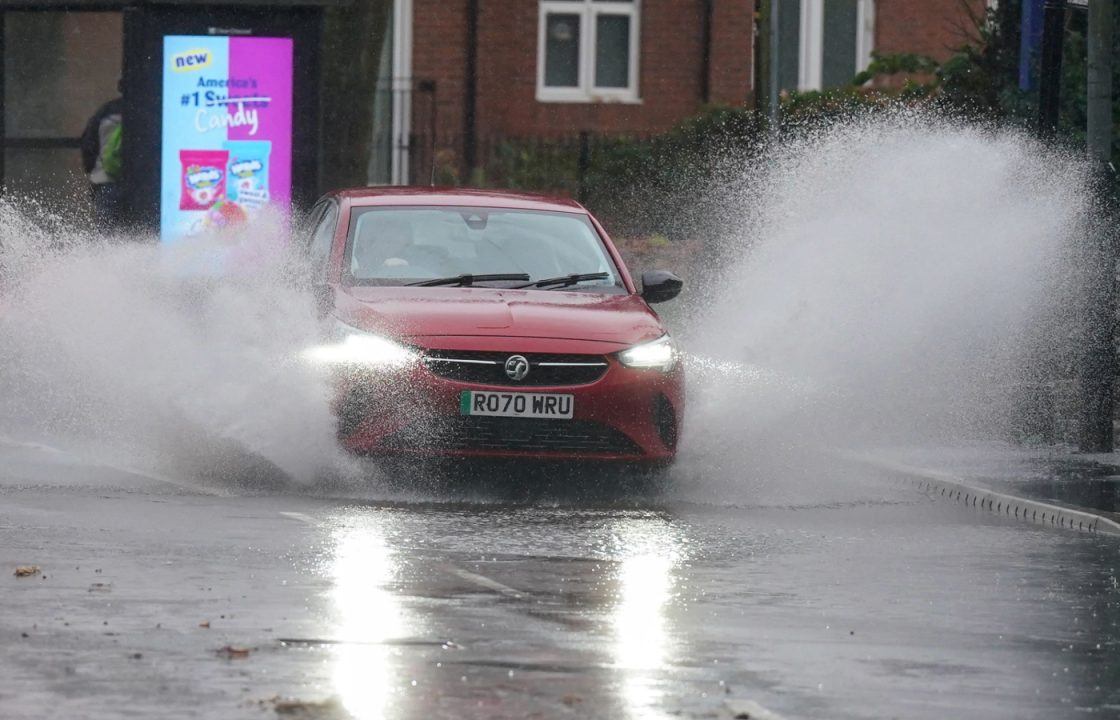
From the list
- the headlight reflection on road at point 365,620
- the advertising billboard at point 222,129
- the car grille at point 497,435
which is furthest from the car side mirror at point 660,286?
the advertising billboard at point 222,129

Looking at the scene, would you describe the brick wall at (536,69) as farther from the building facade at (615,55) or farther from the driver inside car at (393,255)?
the driver inside car at (393,255)

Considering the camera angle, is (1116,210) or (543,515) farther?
(1116,210)

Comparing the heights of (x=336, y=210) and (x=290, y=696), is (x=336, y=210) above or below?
above

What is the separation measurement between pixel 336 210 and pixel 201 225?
7.98 meters

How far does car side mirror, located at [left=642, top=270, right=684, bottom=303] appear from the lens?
Result: 1382 cm

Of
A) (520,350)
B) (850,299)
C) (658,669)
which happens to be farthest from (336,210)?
(658,669)

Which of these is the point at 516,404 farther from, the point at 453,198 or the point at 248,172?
the point at 248,172

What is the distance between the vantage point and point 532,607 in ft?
28.5

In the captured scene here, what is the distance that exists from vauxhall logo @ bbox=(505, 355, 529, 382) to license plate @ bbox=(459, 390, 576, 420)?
0.09 m

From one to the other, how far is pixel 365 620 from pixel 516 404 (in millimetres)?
3971

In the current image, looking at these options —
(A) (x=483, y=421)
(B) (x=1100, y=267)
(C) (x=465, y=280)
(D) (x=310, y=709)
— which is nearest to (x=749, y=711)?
(D) (x=310, y=709)

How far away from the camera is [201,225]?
21.9m

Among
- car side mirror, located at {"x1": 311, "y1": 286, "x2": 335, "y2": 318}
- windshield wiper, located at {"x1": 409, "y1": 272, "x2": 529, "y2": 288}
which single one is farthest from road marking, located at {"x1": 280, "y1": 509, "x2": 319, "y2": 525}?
windshield wiper, located at {"x1": 409, "y1": 272, "x2": 529, "y2": 288}

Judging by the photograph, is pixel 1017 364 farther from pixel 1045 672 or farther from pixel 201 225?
pixel 1045 672
